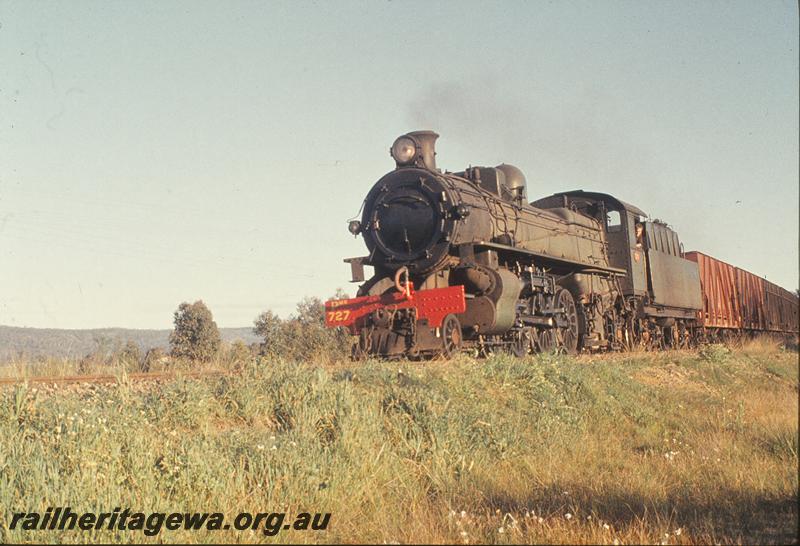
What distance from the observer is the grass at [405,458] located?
4543 mm

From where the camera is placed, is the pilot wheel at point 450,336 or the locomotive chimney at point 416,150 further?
the locomotive chimney at point 416,150

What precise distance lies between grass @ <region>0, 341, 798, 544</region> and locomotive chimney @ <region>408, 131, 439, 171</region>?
17.1ft

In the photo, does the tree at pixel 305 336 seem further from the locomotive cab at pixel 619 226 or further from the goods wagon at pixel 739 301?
the goods wagon at pixel 739 301

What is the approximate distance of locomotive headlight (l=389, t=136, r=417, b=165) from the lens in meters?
13.0

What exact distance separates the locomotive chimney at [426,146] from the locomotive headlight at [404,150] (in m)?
0.11

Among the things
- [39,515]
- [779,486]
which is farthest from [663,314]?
[39,515]

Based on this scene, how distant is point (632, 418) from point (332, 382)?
3.95 m

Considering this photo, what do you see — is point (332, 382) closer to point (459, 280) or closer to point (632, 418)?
point (632, 418)

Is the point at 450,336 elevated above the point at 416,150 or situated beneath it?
situated beneath

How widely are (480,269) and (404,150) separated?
8.78 feet

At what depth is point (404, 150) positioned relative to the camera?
13.1 m

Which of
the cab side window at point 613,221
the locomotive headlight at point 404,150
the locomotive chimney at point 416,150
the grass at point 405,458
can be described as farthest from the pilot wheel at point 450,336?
the cab side window at point 613,221

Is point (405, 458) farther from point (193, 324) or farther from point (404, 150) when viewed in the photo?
point (193, 324)

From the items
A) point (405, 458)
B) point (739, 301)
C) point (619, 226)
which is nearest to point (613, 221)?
point (619, 226)
